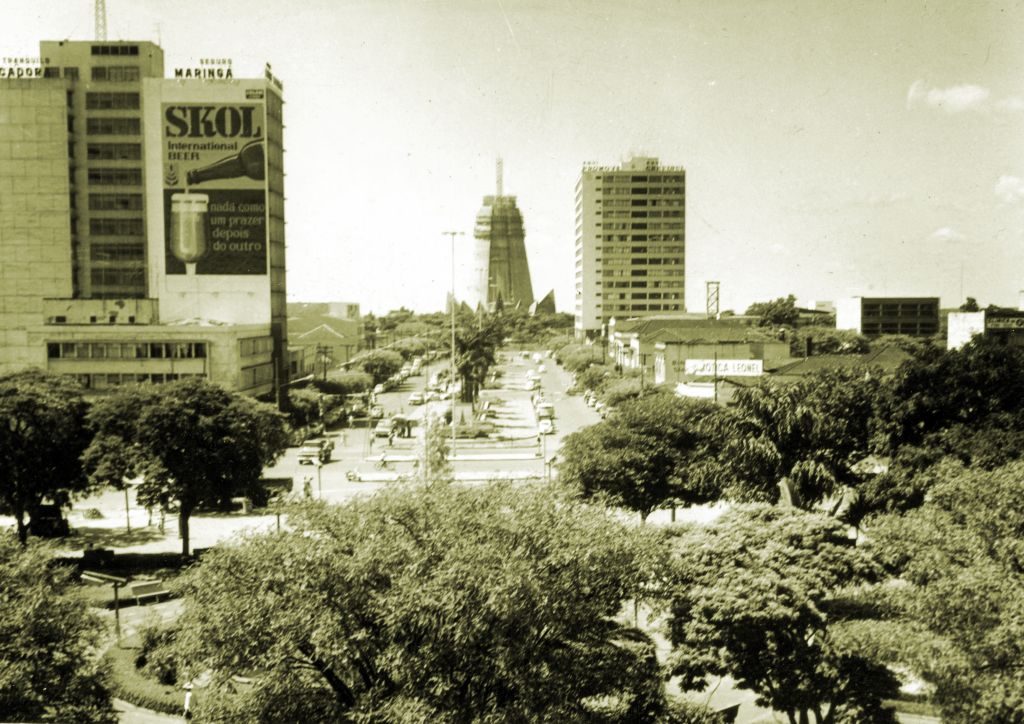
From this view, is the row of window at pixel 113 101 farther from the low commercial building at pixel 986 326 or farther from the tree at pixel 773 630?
the tree at pixel 773 630

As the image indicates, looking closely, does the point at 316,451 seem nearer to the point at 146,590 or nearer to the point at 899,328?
the point at 146,590

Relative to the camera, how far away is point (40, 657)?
15.2 meters

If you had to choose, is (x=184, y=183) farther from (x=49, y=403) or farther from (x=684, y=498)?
(x=684, y=498)

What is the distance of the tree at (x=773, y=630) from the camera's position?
16.5m

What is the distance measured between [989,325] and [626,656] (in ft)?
247

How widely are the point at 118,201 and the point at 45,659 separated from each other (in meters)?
64.2

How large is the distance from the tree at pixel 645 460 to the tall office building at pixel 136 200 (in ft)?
133

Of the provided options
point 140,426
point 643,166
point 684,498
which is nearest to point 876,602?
point 684,498

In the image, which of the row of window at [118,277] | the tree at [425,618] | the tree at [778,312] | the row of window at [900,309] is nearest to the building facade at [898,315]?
the row of window at [900,309]

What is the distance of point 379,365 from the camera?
96.8 metres

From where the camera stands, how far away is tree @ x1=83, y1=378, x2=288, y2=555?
103ft

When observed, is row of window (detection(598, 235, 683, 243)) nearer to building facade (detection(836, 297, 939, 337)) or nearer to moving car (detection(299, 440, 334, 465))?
building facade (detection(836, 297, 939, 337))

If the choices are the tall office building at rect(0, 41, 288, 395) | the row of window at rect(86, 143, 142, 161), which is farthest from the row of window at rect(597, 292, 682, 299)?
the row of window at rect(86, 143, 142, 161)

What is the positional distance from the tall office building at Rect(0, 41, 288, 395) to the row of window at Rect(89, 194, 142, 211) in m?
0.11
